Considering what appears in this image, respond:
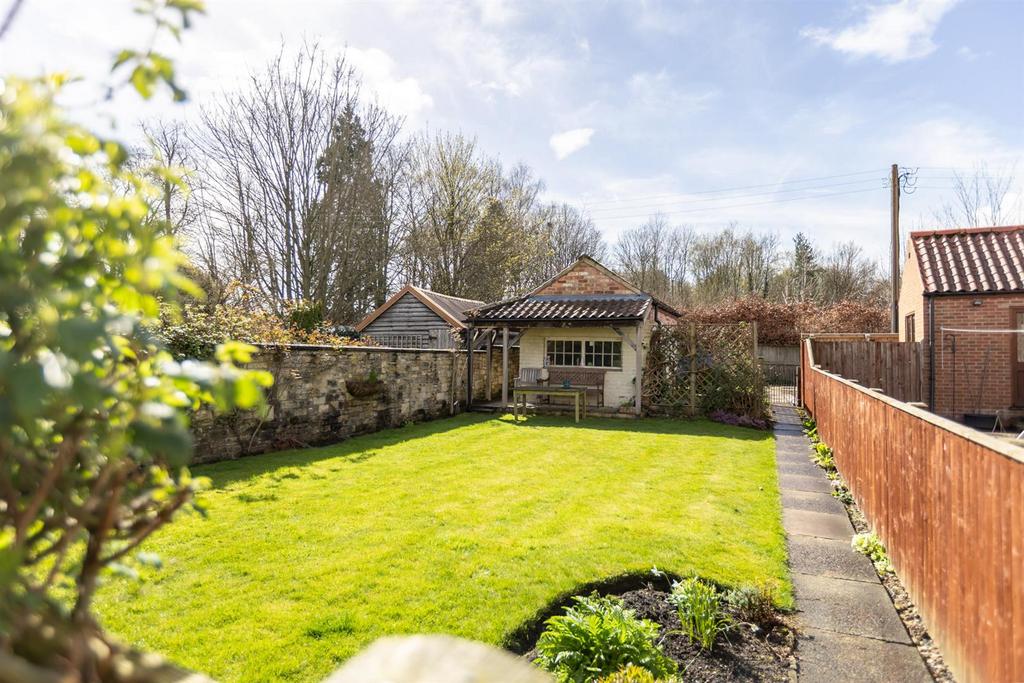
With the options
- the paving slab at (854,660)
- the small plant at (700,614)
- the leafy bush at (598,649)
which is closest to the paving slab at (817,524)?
the paving slab at (854,660)

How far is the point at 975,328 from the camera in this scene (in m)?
11.4

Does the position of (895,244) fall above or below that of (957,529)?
above

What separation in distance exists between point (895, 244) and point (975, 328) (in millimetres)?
5897

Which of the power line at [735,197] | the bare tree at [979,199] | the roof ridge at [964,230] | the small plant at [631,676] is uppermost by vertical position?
the power line at [735,197]

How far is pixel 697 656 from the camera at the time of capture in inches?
122

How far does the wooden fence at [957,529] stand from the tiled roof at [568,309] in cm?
924

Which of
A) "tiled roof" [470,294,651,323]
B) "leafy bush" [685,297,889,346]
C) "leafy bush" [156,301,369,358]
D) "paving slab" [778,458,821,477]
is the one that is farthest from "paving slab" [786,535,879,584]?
"leafy bush" [685,297,889,346]

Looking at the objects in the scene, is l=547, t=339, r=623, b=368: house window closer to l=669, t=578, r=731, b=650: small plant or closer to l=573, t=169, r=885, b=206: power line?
l=669, t=578, r=731, b=650: small plant

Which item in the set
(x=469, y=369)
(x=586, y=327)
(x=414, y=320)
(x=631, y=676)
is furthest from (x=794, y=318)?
(x=631, y=676)

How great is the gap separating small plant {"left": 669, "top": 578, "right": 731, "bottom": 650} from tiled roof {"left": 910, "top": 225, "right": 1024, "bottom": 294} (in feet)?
38.1

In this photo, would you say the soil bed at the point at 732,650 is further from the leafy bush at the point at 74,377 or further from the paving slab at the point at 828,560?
the leafy bush at the point at 74,377

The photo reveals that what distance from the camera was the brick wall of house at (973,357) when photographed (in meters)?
11.3

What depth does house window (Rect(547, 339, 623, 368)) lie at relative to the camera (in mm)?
15234

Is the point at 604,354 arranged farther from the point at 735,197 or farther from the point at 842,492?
the point at 735,197
